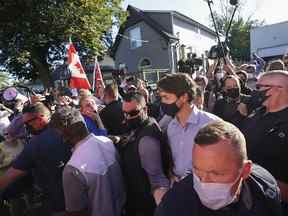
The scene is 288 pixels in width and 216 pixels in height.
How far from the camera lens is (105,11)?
30.7 metres

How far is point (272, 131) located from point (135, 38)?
34.1 meters

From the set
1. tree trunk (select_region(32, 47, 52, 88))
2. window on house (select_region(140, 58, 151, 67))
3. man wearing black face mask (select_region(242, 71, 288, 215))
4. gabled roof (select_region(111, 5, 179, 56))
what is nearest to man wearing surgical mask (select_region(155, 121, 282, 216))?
man wearing black face mask (select_region(242, 71, 288, 215))

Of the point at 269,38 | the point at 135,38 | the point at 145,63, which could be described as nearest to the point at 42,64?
the point at 145,63

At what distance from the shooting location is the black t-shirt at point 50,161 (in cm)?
342

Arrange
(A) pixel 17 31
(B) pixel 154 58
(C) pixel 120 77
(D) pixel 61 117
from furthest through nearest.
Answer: (B) pixel 154 58
(A) pixel 17 31
(C) pixel 120 77
(D) pixel 61 117

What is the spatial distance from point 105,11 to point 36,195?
27.1 m

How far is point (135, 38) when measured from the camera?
1437 inches

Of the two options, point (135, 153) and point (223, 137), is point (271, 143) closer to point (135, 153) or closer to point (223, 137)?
point (135, 153)

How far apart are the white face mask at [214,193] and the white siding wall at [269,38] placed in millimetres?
36666

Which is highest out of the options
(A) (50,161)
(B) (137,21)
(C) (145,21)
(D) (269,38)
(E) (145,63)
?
(B) (137,21)

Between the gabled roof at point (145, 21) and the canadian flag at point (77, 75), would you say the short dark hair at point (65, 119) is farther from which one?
→ the gabled roof at point (145, 21)

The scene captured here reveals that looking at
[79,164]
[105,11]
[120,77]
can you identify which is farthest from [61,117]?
[105,11]

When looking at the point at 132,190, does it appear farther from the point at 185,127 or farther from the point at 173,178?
the point at 185,127

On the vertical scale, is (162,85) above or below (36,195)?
above
